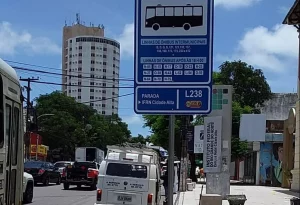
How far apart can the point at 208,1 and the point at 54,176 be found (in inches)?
1174

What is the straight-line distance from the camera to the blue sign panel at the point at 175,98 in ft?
15.5

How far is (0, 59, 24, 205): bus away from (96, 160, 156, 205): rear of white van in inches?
208

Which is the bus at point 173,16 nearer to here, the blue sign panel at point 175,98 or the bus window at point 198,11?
the bus window at point 198,11

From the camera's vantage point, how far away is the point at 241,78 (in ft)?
210

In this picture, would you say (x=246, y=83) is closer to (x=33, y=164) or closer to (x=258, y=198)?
(x=33, y=164)

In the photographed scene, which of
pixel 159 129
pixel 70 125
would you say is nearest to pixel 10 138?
pixel 159 129

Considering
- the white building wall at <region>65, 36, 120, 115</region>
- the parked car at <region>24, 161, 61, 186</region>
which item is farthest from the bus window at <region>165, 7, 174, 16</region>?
the white building wall at <region>65, 36, 120, 115</region>

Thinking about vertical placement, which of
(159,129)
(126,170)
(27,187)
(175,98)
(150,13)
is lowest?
(27,187)

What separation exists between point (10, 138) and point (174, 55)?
4.34m

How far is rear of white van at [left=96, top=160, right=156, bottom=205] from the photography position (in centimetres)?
1414

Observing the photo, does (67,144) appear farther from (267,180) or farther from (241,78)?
(267,180)

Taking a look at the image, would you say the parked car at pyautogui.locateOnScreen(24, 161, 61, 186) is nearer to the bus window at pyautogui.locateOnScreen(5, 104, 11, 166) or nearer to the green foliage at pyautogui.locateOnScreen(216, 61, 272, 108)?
the bus window at pyautogui.locateOnScreen(5, 104, 11, 166)

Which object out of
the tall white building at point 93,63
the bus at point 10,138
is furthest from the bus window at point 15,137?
the tall white building at point 93,63

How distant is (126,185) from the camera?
1433 cm
